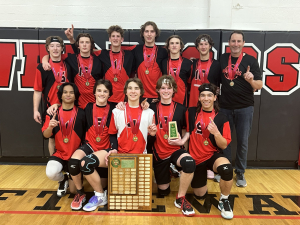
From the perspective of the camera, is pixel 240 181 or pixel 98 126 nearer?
pixel 98 126

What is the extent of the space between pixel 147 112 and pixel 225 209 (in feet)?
4.45

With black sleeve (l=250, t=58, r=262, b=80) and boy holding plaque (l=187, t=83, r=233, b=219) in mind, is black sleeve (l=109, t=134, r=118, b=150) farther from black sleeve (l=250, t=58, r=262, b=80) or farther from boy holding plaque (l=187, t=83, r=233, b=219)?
black sleeve (l=250, t=58, r=262, b=80)

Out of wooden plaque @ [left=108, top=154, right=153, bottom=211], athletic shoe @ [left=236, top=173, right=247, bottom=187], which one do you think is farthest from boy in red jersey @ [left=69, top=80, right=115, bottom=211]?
athletic shoe @ [left=236, top=173, right=247, bottom=187]

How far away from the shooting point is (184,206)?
256 centimetres

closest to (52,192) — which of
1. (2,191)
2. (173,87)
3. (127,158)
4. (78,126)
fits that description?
(2,191)

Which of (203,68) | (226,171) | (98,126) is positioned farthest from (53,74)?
(226,171)

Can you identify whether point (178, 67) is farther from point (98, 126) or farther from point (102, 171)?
point (102, 171)

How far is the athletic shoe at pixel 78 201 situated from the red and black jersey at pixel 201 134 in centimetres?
137

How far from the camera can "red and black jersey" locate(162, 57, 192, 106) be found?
328 cm

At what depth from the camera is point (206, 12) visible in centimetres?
429

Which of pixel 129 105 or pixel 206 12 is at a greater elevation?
pixel 206 12

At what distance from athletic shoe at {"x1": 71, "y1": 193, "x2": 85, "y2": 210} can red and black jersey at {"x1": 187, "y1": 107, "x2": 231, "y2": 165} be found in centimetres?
137

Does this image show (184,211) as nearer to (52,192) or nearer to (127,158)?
(127,158)

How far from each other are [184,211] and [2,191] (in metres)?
2.32
